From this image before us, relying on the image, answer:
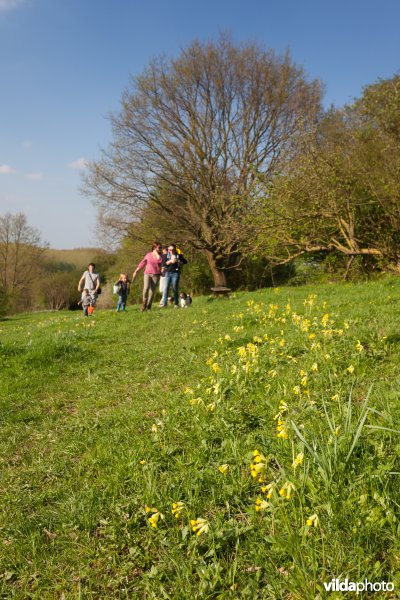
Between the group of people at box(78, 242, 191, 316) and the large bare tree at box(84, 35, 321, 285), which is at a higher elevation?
the large bare tree at box(84, 35, 321, 285)

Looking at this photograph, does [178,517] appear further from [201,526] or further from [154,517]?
[201,526]

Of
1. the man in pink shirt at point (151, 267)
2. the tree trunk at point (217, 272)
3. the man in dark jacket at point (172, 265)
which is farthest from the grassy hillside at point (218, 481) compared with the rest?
the tree trunk at point (217, 272)

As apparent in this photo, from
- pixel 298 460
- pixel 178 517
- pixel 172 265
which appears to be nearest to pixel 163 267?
pixel 172 265

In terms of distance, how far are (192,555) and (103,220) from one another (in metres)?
A: 24.7

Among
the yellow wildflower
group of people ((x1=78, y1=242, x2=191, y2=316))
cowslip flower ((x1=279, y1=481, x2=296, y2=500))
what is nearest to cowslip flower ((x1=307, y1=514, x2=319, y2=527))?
cowslip flower ((x1=279, y1=481, x2=296, y2=500))

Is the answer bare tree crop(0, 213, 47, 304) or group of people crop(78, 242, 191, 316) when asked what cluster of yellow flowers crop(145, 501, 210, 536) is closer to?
group of people crop(78, 242, 191, 316)

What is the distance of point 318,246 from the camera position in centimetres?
1772

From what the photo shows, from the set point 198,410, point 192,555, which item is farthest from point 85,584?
point 198,410

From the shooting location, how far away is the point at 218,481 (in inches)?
103

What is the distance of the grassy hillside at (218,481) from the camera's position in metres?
1.93

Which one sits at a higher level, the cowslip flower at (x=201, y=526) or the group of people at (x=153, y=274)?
the group of people at (x=153, y=274)

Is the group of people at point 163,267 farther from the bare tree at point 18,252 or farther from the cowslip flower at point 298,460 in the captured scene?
the bare tree at point 18,252

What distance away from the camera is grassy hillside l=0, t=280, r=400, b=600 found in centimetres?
193

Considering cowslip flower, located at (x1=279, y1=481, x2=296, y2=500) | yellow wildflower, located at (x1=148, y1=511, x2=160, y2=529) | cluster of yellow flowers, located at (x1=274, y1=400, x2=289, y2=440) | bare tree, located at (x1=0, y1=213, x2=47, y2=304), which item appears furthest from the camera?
bare tree, located at (x1=0, y1=213, x2=47, y2=304)
